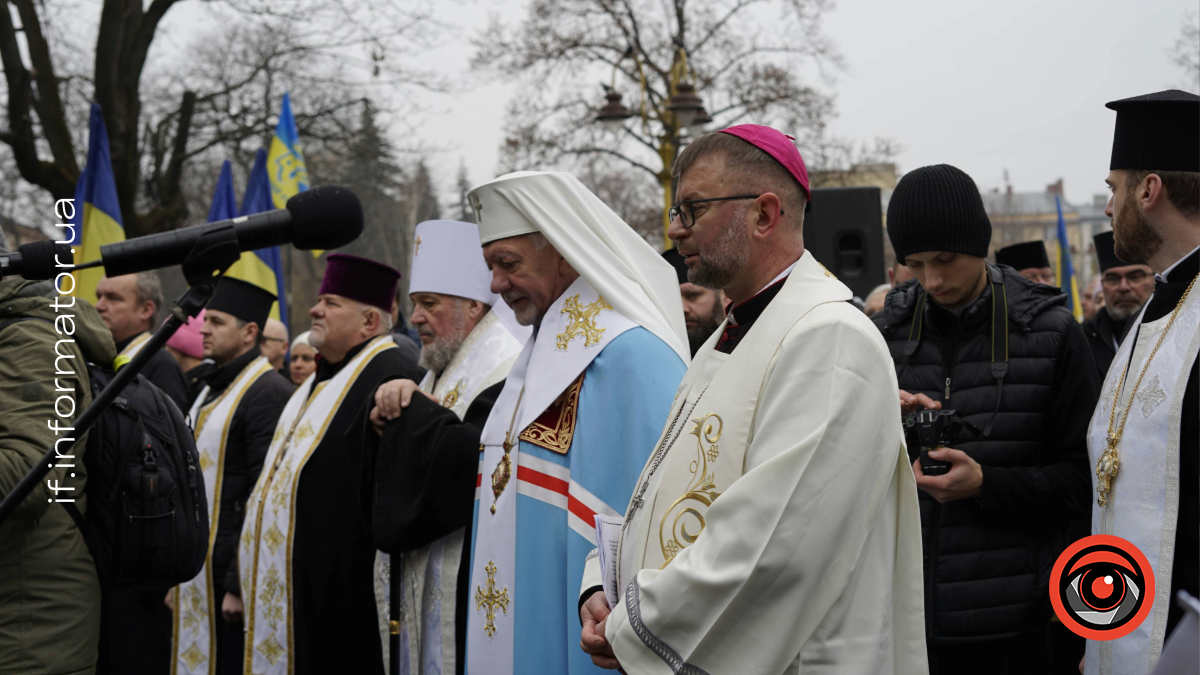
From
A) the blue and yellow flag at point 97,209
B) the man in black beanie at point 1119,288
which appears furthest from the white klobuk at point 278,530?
the blue and yellow flag at point 97,209

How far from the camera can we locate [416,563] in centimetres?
391

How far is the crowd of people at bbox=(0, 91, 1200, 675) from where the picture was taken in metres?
2.07

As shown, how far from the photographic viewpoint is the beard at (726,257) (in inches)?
94.2

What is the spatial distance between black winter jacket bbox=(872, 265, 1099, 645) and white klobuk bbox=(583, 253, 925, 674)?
0.88 m

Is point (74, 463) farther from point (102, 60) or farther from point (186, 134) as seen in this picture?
point (186, 134)

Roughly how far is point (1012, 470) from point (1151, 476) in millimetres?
605

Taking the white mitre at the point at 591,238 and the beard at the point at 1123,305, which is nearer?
the white mitre at the point at 591,238

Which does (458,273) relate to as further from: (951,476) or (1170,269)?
(1170,269)

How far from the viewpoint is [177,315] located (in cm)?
207

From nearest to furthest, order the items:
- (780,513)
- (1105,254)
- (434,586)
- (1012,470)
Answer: (780,513) → (1012,470) → (434,586) → (1105,254)

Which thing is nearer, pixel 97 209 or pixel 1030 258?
pixel 1030 258

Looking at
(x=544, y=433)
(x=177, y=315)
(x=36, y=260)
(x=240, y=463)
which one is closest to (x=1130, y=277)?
(x=544, y=433)

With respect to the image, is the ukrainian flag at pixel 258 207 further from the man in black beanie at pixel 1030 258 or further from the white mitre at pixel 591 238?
the man in black beanie at pixel 1030 258

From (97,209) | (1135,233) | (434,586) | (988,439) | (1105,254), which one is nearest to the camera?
(1135,233)
